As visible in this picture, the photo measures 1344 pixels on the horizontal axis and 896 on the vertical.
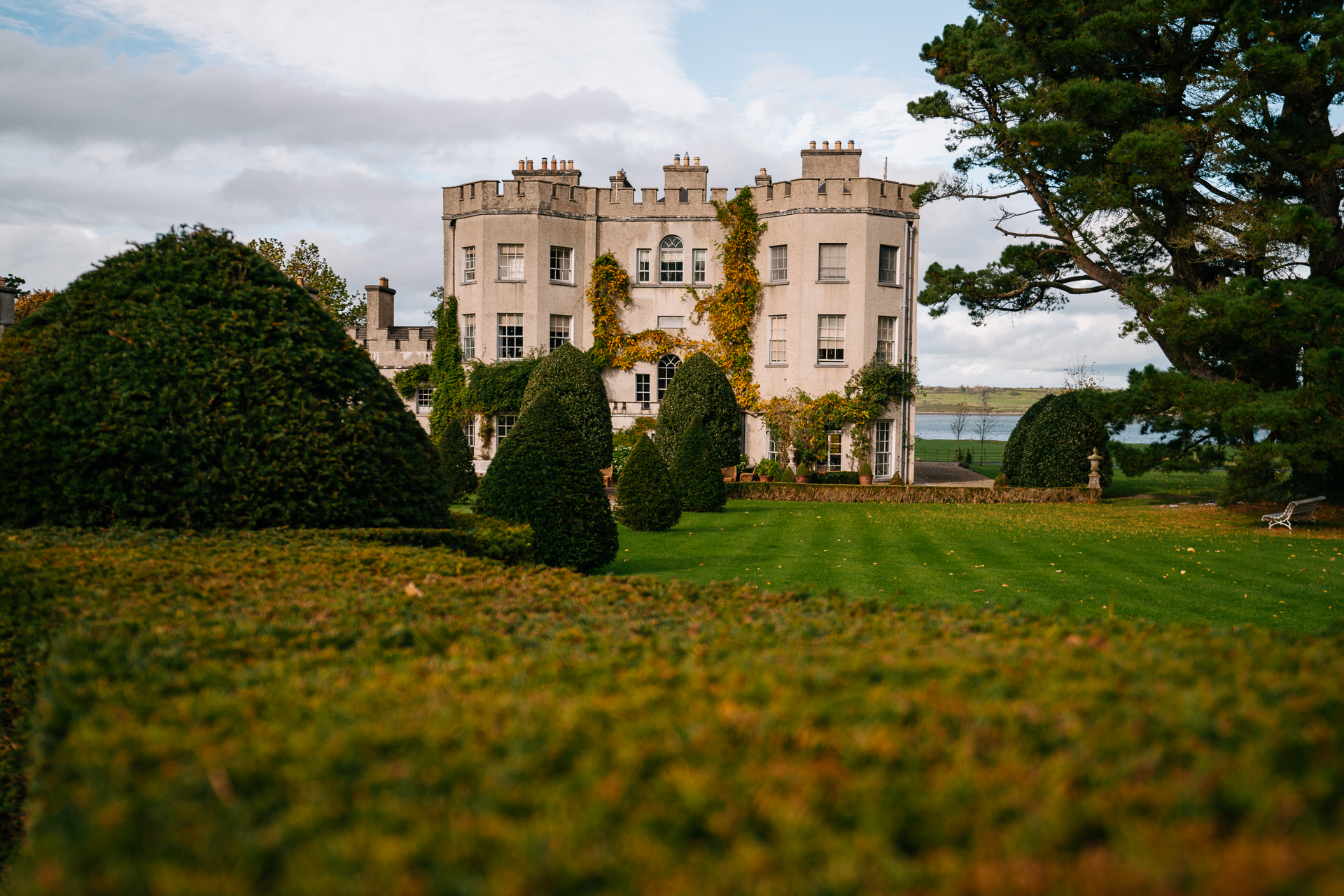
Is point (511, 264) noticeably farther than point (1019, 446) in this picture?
Yes

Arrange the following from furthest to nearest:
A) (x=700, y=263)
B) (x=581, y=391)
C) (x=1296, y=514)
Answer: (x=700, y=263), (x=581, y=391), (x=1296, y=514)

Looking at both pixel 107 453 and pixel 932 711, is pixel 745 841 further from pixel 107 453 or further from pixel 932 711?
pixel 107 453

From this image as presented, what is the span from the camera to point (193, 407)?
23.0ft

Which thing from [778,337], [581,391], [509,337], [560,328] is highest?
[560,328]

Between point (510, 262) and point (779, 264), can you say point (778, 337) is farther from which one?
point (510, 262)

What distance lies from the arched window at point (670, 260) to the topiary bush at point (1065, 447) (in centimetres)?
1328

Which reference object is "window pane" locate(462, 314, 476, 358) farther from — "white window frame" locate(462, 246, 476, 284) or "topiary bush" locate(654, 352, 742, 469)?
"topiary bush" locate(654, 352, 742, 469)

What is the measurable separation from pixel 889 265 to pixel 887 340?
2590mm

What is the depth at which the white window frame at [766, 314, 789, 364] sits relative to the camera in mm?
29469

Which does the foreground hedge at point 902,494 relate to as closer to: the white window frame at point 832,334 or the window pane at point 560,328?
the white window frame at point 832,334

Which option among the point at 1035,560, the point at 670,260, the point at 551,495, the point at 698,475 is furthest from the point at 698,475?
the point at 670,260

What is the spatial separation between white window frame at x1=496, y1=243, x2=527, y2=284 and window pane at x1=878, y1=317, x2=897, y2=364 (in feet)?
41.2

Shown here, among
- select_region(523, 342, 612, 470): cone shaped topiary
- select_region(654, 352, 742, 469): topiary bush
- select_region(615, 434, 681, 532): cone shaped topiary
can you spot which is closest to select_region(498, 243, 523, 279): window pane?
select_region(523, 342, 612, 470): cone shaped topiary

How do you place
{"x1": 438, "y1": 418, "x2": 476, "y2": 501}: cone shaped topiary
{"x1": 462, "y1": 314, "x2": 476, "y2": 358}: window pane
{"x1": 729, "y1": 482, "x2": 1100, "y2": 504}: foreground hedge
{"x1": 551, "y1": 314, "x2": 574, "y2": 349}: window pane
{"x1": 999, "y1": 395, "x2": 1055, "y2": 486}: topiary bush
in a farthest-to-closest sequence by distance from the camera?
{"x1": 551, "y1": 314, "x2": 574, "y2": 349}: window pane → {"x1": 462, "y1": 314, "x2": 476, "y2": 358}: window pane → {"x1": 999, "y1": 395, "x2": 1055, "y2": 486}: topiary bush → {"x1": 729, "y1": 482, "x2": 1100, "y2": 504}: foreground hedge → {"x1": 438, "y1": 418, "x2": 476, "y2": 501}: cone shaped topiary
